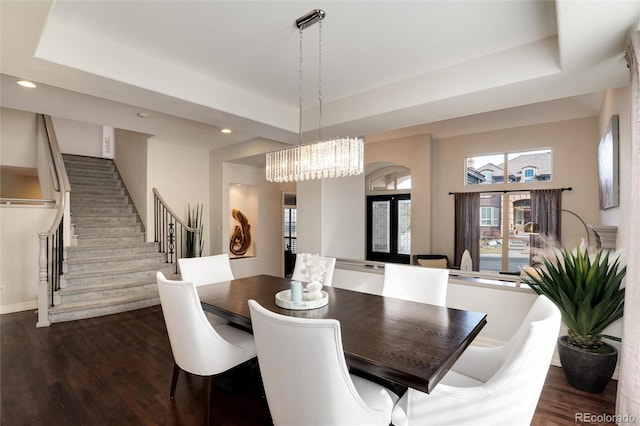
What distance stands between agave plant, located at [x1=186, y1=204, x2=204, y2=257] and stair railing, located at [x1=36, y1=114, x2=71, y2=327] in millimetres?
1798

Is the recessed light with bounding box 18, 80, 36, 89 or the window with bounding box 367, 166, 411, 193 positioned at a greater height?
the recessed light with bounding box 18, 80, 36, 89

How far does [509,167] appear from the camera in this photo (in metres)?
6.09

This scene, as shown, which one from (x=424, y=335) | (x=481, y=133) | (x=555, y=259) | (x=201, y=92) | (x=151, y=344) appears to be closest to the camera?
(x=424, y=335)

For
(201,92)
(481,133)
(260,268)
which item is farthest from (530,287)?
(260,268)

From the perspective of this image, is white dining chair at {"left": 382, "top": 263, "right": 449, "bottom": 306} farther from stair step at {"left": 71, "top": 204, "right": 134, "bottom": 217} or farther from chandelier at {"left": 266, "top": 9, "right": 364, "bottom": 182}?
stair step at {"left": 71, "top": 204, "right": 134, "bottom": 217}

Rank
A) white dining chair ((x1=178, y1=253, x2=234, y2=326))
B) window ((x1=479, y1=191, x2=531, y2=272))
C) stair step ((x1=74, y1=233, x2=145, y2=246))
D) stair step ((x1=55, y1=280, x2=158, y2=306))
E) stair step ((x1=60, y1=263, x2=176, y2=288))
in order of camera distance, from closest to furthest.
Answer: white dining chair ((x1=178, y1=253, x2=234, y2=326)), stair step ((x1=55, y1=280, x2=158, y2=306)), stair step ((x1=60, y1=263, x2=176, y2=288)), stair step ((x1=74, y1=233, x2=145, y2=246)), window ((x1=479, y1=191, x2=531, y2=272))

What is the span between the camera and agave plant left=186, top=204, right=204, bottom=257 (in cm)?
576

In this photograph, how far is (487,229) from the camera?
6281 mm

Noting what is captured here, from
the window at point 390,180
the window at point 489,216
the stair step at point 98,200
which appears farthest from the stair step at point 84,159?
the window at point 489,216

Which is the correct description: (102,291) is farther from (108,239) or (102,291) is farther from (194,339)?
(194,339)

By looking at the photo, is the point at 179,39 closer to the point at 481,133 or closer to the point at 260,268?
the point at 260,268

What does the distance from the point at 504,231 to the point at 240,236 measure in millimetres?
5557

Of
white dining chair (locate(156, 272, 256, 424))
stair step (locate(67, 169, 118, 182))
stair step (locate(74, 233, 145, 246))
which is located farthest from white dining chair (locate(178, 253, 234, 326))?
stair step (locate(67, 169, 118, 182))

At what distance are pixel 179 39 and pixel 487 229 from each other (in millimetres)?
6135
